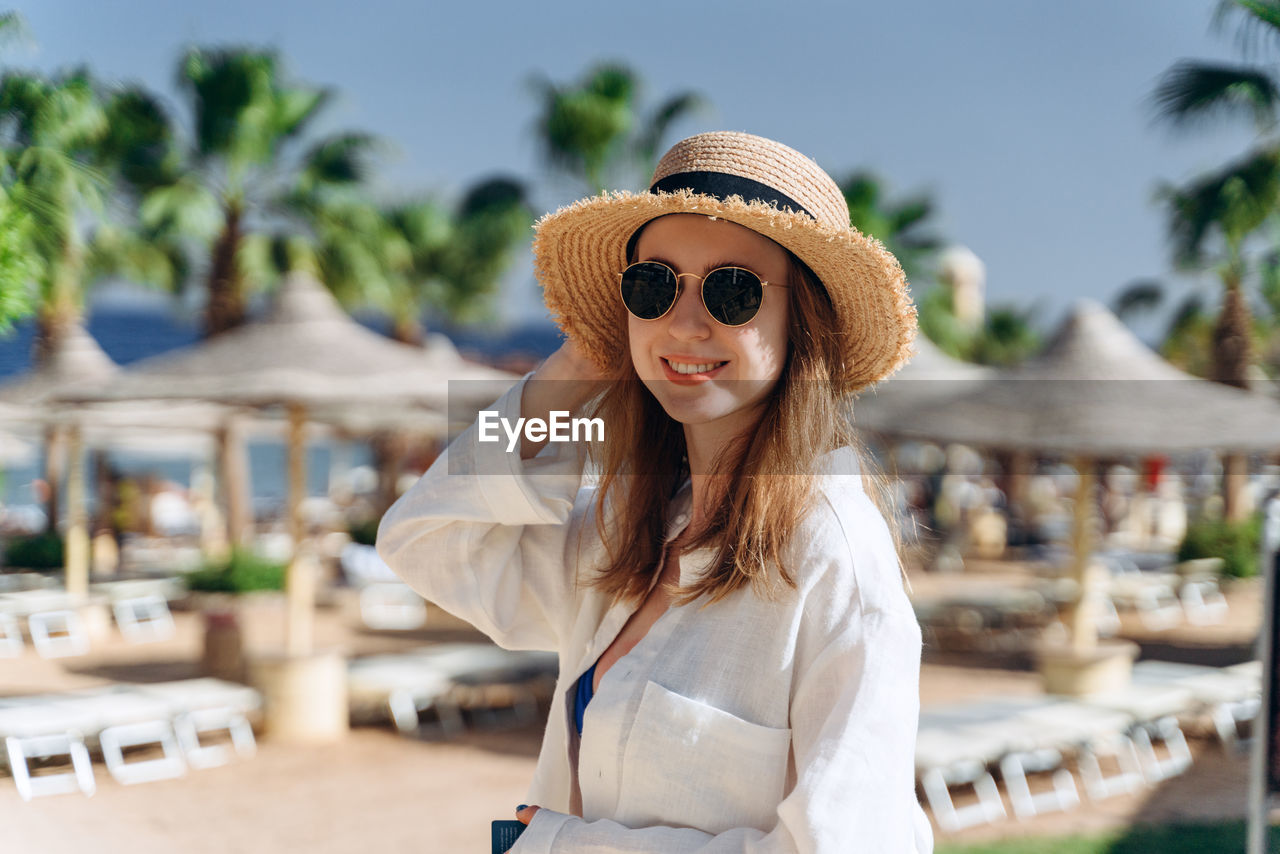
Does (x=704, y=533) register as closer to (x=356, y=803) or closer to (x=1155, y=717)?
(x=356, y=803)

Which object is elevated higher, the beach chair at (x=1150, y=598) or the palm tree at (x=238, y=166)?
the palm tree at (x=238, y=166)

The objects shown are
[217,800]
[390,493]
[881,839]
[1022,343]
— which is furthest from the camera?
[1022,343]

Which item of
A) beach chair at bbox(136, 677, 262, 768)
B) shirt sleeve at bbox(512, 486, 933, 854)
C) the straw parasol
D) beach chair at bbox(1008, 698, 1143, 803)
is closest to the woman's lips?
shirt sleeve at bbox(512, 486, 933, 854)

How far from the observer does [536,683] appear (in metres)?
8.65

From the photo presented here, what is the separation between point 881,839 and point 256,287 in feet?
45.8

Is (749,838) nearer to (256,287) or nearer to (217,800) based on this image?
(217,800)

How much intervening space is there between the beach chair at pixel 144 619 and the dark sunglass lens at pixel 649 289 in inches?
446

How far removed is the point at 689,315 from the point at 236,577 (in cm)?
1302

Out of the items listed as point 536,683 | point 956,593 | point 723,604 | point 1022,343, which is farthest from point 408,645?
point 1022,343

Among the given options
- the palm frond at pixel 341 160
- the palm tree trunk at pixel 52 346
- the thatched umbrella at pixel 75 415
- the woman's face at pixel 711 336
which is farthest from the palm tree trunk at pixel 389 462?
the woman's face at pixel 711 336

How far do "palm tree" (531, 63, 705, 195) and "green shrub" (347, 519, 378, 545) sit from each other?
19.6 ft

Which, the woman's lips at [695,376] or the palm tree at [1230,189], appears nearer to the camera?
the woman's lips at [695,376]

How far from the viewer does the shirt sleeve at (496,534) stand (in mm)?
1479

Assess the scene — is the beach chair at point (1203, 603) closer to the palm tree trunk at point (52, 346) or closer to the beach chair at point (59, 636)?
the beach chair at point (59, 636)
